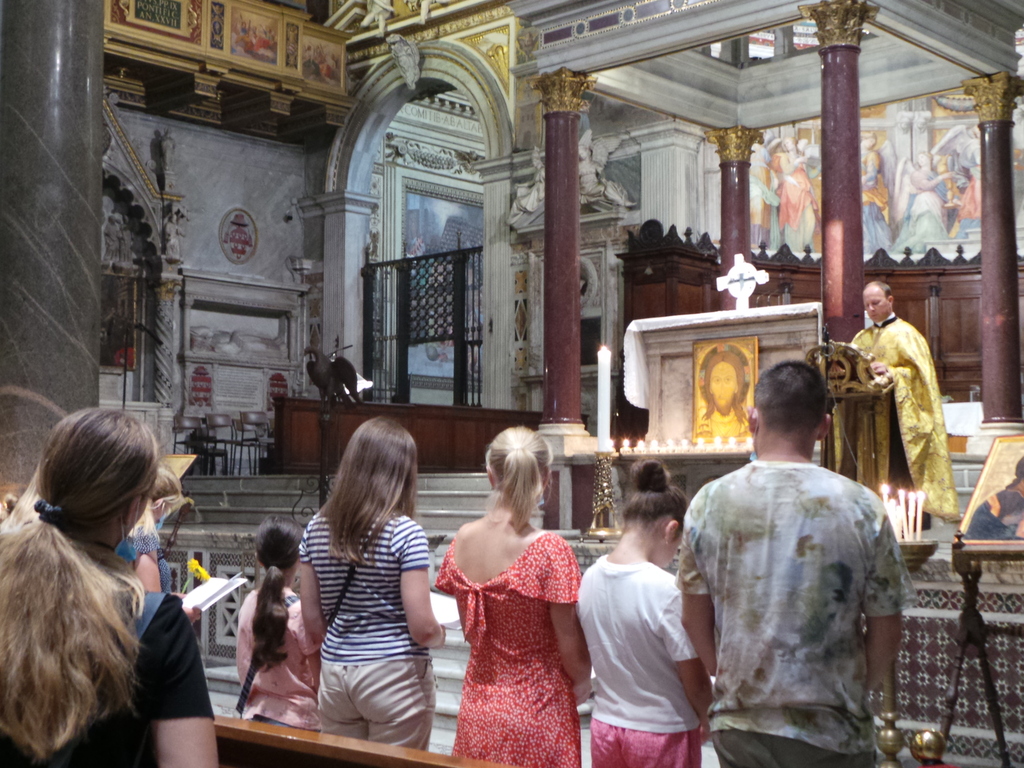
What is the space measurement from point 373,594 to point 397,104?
15.2 metres

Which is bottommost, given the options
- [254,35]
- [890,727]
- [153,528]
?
[890,727]

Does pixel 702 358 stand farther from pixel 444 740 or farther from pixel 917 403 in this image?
pixel 444 740

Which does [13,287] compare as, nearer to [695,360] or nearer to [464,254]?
[695,360]

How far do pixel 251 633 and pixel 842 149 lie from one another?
6856mm

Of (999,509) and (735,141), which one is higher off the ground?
(735,141)

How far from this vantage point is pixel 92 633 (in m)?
1.66

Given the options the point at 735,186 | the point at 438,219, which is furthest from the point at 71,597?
the point at 438,219

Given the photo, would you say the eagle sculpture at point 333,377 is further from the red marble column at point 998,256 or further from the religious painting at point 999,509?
the religious painting at point 999,509

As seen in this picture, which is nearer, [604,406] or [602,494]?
[604,406]

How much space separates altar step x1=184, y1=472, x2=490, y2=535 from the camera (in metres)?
10.8

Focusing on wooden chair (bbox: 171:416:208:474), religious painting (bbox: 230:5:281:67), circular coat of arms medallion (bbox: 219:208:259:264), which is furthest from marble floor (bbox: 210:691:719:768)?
circular coat of arms medallion (bbox: 219:208:259:264)

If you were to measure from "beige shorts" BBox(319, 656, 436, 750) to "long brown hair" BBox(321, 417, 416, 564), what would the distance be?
1.01ft

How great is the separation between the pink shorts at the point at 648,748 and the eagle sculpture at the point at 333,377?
7.43 metres

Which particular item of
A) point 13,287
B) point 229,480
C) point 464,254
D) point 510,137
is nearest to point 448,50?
point 510,137
